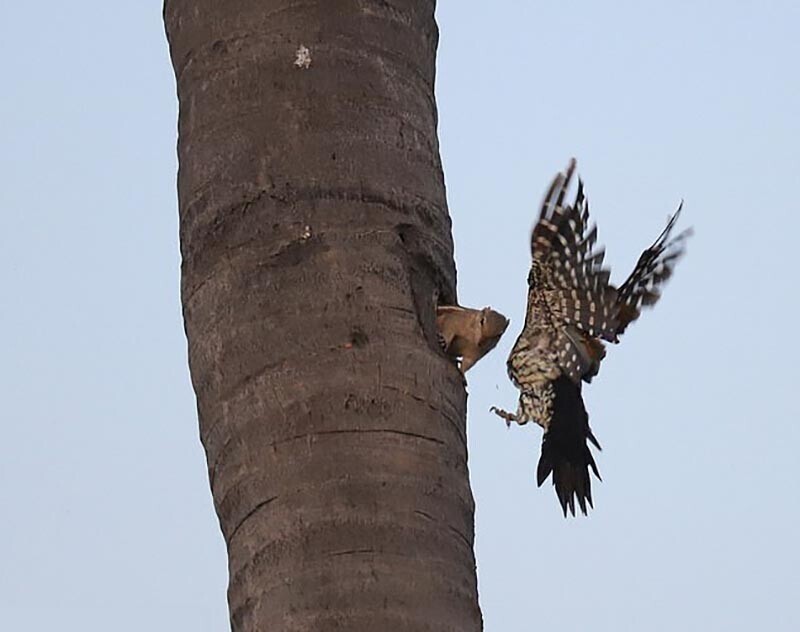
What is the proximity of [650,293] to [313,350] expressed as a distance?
258cm

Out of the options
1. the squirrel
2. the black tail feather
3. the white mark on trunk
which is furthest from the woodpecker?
the white mark on trunk

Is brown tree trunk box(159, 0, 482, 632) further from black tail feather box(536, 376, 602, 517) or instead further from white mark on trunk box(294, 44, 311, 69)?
black tail feather box(536, 376, 602, 517)

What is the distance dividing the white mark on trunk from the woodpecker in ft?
5.97

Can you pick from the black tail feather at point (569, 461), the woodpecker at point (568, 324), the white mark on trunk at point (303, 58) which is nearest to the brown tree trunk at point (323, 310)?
the white mark on trunk at point (303, 58)

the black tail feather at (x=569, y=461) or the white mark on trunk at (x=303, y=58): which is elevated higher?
the black tail feather at (x=569, y=461)

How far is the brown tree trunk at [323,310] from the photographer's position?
2.17m

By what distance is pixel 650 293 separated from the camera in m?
4.73

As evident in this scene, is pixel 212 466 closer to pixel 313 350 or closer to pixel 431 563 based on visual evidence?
pixel 313 350

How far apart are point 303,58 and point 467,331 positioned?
65 centimetres

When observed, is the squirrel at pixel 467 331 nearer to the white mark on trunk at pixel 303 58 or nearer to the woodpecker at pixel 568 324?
the white mark on trunk at pixel 303 58

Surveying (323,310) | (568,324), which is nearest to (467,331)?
(323,310)

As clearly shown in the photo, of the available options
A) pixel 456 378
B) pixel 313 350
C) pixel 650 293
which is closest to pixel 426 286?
pixel 456 378

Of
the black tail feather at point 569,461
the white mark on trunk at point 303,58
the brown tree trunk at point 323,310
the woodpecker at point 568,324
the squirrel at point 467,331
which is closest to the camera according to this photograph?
the brown tree trunk at point 323,310

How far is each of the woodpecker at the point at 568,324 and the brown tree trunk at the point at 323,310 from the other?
168 centimetres
